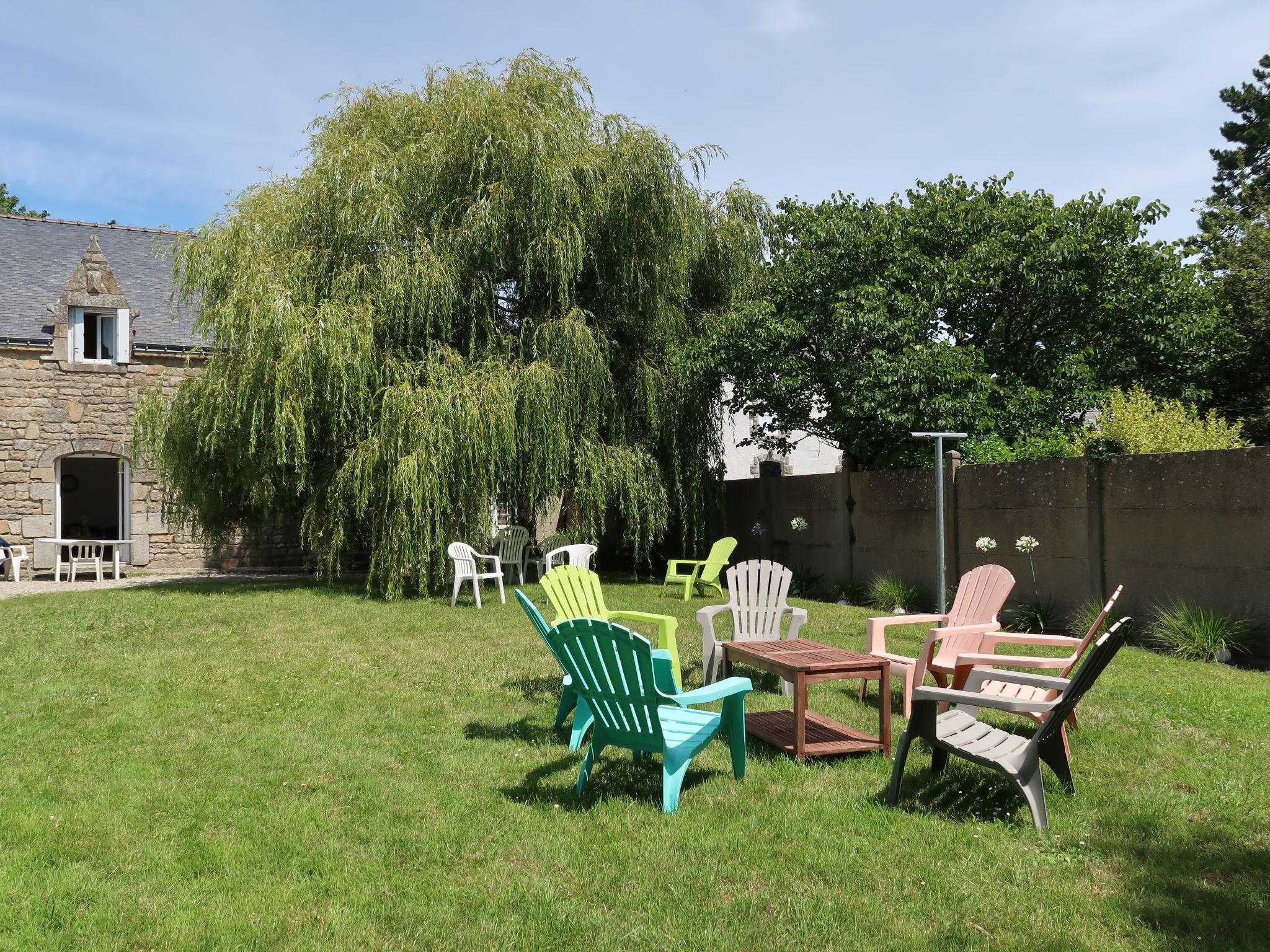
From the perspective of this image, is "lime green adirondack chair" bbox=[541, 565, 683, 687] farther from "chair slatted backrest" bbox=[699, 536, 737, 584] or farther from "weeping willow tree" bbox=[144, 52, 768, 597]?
"chair slatted backrest" bbox=[699, 536, 737, 584]

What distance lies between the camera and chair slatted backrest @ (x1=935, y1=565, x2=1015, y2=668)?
5.31 m

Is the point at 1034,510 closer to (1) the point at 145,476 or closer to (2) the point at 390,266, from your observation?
(2) the point at 390,266

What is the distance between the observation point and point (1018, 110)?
328 inches

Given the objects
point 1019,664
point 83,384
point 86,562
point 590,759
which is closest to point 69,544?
point 86,562

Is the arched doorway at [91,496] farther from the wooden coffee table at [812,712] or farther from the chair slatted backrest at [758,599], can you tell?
the wooden coffee table at [812,712]

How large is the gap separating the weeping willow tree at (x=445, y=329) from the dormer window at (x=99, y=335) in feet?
11.9

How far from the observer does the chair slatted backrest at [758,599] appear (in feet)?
19.2

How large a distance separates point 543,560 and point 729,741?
8.57 meters

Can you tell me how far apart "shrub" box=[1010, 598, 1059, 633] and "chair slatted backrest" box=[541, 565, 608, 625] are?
4.41 metres

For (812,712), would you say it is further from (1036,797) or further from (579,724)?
(1036,797)

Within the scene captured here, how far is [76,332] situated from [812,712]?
13.5 meters

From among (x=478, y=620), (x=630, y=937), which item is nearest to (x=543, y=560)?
(x=478, y=620)

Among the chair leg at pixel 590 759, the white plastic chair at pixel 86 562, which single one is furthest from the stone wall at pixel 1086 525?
the white plastic chair at pixel 86 562

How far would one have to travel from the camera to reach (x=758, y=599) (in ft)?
19.4
